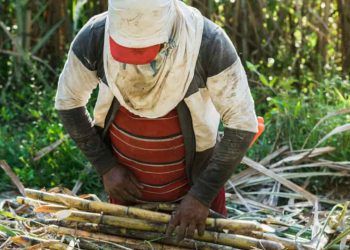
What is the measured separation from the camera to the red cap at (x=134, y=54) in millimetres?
2701

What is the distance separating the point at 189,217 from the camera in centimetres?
304

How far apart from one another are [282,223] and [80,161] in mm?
1491

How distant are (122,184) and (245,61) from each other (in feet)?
8.04

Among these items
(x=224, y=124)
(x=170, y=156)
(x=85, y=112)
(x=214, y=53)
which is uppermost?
(x=214, y=53)

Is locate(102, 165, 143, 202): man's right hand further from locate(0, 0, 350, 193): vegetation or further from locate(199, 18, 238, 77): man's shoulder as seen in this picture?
locate(0, 0, 350, 193): vegetation

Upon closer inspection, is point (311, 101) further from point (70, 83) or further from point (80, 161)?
point (70, 83)

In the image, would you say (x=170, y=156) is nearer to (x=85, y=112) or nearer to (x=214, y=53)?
(x=85, y=112)

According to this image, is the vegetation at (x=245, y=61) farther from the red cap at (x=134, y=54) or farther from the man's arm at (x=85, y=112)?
the red cap at (x=134, y=54)

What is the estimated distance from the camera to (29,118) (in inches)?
217

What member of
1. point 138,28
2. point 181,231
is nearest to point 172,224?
point 181,231

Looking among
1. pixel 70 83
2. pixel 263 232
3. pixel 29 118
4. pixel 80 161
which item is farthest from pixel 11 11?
pixel 263 232

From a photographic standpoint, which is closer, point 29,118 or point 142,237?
point 142,237

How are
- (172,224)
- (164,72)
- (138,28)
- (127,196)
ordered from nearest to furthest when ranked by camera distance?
(138,28) < (164,72) < (172,224) < (127,196)

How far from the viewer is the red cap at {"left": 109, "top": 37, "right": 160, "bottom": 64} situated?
2.70 metres
